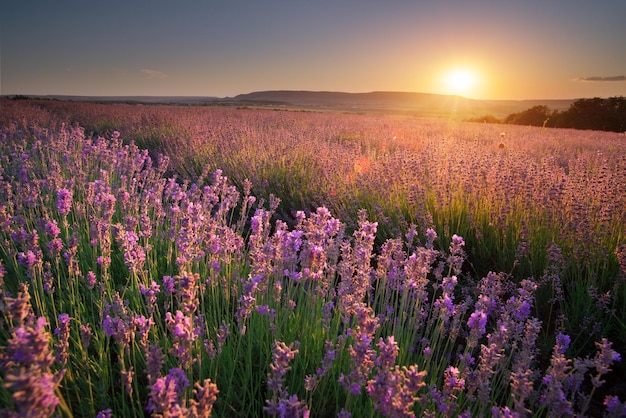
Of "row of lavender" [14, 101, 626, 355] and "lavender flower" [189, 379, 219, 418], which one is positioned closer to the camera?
"lavender flower" [189, 379, 219, 418]

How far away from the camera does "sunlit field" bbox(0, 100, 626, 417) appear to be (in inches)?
45.9

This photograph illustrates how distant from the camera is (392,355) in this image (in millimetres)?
1003

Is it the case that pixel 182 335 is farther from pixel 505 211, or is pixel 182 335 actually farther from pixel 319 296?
pixel 505 211

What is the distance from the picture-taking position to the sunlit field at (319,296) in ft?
3.83

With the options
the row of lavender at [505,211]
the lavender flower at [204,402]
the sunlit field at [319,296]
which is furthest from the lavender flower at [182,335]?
the row of lavender at [505,211]

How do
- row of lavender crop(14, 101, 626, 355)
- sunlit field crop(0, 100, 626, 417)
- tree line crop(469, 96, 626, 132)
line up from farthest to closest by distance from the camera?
tree line crop(469, 96, 626, 132) → row of lavender crop(14, 101, 626, 355) → sunlit field crop(0, 100, 626, 417)

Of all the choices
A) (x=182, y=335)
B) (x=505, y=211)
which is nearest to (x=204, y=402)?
(x=182, y=335)

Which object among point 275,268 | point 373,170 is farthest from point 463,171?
point 275,268

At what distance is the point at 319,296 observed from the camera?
210 centimetres

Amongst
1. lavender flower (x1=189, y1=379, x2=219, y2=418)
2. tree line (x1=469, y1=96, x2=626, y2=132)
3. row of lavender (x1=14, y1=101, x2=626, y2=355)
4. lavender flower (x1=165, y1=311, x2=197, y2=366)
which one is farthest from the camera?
tree line (x1=469, y1=96, x2=626, y2=132)

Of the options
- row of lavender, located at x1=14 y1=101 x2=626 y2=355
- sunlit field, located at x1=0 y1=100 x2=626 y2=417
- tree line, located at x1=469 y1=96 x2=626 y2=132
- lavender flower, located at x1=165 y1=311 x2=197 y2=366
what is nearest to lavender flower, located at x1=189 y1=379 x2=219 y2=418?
sunlit field, located at x1=0 y1=100 x2=626 y2=417

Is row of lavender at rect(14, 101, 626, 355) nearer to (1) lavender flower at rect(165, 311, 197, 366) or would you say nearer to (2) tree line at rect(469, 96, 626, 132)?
(1) lavender flower at rect(165, 311, 197, 366)

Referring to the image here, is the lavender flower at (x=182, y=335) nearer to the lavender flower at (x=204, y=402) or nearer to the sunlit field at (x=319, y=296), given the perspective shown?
the sunlit field at (x=319, y=296)

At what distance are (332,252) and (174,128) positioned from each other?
8353 mm
